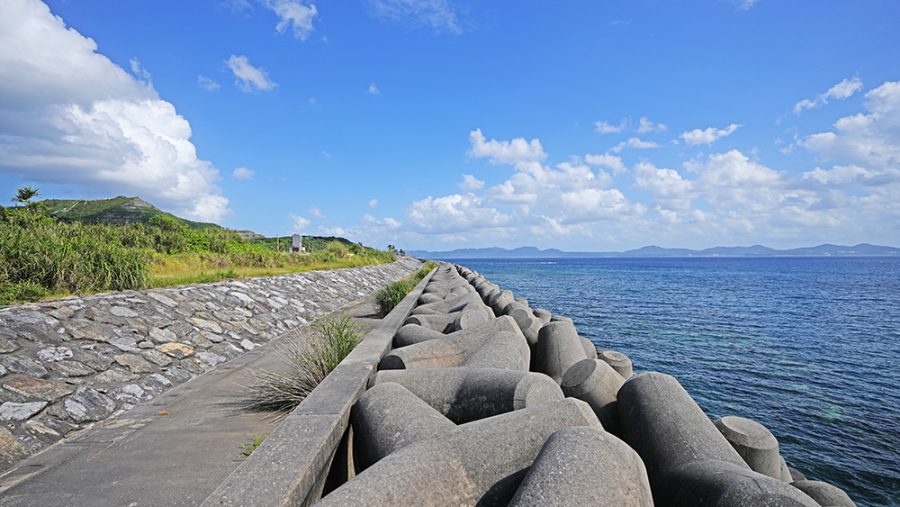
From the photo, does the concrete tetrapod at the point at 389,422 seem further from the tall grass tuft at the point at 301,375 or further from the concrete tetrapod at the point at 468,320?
the concrete tetrapod at the point at 468,320

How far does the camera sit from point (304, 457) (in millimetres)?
2508

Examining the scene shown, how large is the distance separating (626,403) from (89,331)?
5929mm

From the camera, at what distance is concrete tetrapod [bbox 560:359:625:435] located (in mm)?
3621

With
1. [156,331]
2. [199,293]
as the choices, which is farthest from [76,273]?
[156,331]

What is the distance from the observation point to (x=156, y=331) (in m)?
6.40

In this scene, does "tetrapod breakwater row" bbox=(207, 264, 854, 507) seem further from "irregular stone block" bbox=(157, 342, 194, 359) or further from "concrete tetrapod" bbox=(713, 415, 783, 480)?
"irregular stone block" bbox=(157, 342, 194, 359)

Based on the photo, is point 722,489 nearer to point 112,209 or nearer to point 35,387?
point 35,387

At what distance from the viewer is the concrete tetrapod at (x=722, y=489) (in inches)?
73.7

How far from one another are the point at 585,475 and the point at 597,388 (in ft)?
6.72

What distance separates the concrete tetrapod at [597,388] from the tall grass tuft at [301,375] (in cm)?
258

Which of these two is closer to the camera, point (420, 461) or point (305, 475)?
point (420, 461)

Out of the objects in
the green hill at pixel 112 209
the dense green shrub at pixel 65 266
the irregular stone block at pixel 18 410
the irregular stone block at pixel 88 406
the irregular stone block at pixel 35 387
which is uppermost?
the green hill at pixel 112 209

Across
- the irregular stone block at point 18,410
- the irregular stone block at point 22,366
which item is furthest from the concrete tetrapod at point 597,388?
the irregular stone block at point 22,366

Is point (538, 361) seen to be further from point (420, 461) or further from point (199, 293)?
point (199, 293)
